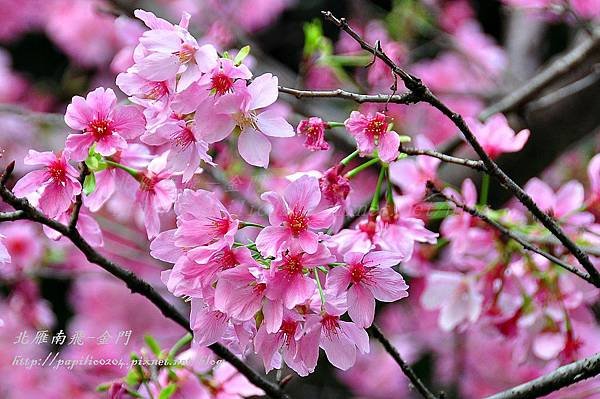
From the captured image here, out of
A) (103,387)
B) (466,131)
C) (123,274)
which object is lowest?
(103,387)

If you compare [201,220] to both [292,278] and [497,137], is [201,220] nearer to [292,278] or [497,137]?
[292,278]

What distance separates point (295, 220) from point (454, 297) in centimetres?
39

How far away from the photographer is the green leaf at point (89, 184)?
529 mm

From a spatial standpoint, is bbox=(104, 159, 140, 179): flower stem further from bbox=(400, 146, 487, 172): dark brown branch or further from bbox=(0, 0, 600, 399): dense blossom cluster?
bbox=(400, 146, 487, 172): dark brown branch

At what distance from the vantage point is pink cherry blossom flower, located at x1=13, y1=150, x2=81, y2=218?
1.69 feet

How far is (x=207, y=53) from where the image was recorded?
0.46 metres

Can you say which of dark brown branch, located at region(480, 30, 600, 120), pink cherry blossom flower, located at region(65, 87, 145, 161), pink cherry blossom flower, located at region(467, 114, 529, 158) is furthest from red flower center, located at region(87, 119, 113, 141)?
dark brown branch, located at region(480, 30, 600, 120)

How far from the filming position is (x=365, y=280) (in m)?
0.49

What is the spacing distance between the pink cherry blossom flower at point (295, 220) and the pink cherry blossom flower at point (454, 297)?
Answer: 37 cm

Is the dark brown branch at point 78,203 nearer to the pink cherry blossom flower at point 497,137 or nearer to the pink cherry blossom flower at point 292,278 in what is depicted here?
the pink cherry blossom flower at point 292,278

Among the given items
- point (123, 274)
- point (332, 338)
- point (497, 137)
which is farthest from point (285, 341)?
point (497, 137)

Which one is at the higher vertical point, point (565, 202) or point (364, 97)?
point (364, 97)

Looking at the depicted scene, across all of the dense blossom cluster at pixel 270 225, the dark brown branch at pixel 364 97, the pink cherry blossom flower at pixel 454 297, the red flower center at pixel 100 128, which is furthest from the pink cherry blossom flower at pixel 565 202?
the red flower center at pixel 100 128

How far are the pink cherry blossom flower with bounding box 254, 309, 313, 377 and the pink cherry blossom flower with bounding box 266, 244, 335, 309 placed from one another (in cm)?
2
